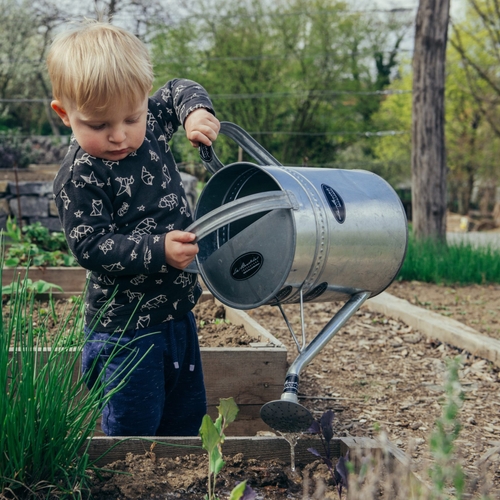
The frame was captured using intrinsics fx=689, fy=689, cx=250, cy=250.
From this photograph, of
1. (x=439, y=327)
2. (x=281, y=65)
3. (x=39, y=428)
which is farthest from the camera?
(x=281, y=65)

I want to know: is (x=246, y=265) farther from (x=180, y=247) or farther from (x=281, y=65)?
(x=281, y=65)

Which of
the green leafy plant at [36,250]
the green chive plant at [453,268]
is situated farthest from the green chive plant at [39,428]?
the green chive plant at [453,268]

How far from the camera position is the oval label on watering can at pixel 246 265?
1.72 metres

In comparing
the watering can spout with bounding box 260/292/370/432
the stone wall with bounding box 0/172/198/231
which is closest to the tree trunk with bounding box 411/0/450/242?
the stone wall with bounding box 0/172/198/231

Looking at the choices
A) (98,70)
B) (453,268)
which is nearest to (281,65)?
(453,268)

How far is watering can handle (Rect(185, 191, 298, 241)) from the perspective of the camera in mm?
1483

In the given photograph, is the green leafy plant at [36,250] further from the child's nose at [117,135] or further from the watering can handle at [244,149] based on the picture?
the child's nose at [117,135]

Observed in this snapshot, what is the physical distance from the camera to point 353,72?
58.6 ft

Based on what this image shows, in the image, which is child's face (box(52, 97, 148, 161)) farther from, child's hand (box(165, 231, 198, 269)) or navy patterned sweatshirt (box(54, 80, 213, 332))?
child's hand (box(165, 231, 198, 269))

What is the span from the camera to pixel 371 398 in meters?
2.93

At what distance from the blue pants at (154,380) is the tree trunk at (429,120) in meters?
4.94

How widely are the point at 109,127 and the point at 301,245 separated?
0.55m

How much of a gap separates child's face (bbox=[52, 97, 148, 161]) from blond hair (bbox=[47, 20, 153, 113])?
0.07 ft

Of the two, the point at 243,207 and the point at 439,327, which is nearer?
the point at 243,207
